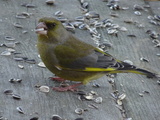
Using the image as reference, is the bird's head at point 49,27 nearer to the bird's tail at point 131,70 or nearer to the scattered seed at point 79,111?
the bird's tail at point 131,70

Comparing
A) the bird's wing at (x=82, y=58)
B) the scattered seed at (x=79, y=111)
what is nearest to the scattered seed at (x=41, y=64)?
the bird's wing at (x=82, y=58)

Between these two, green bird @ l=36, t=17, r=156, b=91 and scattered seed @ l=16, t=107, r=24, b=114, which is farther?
green bird @ l=36, t=17, r=156, b=91

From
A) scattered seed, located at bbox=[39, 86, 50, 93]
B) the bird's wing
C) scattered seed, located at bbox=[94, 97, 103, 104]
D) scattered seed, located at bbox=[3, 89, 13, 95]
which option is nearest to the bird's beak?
the bird's wing

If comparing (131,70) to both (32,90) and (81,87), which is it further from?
(32,90)

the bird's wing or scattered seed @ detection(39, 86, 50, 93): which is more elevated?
the bird's wing

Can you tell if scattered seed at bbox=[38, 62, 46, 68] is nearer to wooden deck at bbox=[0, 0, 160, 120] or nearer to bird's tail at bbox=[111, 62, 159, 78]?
wooden deck at bbox=[0, 0, 160, 120]

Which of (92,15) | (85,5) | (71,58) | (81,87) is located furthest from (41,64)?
(85,5)

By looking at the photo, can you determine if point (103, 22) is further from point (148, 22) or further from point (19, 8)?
point (19, 8)
